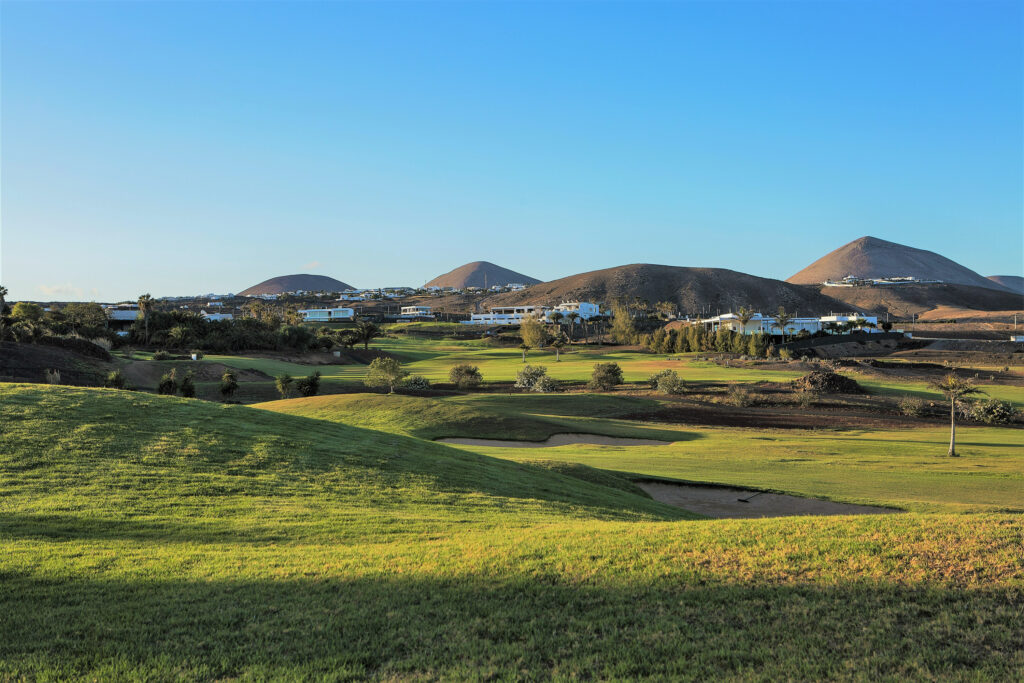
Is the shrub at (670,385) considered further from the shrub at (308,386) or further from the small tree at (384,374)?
the shrub at (308,386)

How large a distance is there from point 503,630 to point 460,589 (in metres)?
1.56

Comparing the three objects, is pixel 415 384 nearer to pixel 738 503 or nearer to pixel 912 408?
pixel 912 408

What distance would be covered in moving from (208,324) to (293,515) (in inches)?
4458

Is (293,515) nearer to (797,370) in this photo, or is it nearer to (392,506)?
(392,506)

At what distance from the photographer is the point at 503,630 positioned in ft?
28.0

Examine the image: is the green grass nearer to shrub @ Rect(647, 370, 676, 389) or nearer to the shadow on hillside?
the shadow on hillside

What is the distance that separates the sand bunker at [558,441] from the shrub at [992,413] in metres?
28.7

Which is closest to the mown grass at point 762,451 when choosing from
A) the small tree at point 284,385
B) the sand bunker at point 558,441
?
the sand bunker at point 558,441

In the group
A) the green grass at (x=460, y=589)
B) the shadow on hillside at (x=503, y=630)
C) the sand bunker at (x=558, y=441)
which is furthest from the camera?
the sand bunker at (x=558, y=441)

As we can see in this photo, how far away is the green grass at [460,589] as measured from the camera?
7.71 meters

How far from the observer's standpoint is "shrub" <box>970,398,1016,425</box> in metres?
51.8

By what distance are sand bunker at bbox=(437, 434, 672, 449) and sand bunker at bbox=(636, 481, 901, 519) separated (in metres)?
13.3

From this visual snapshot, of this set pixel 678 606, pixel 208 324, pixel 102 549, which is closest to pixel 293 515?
pixel 102 549

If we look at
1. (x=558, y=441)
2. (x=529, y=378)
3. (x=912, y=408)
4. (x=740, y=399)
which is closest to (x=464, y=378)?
(x=529, y=378)
